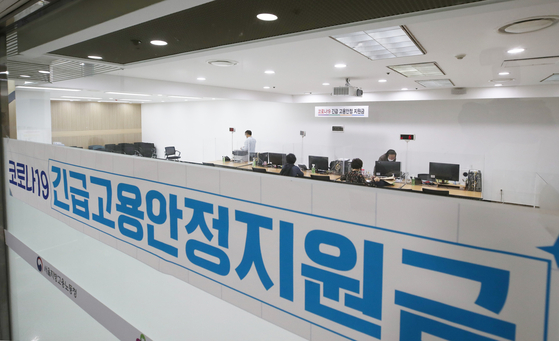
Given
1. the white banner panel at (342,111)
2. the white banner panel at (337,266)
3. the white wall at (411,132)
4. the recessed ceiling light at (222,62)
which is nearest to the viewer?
the white banner panel at (337,266)

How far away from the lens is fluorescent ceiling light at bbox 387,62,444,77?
435 cm

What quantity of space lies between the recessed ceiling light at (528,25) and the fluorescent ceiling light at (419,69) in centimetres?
153

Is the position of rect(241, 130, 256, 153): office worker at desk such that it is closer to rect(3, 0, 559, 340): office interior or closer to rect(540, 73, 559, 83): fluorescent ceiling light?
rect(3, 0, 559, 340): office interior

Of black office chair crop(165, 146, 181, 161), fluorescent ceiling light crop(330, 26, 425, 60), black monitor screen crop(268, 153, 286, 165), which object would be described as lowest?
black monitor screen crop(268, 153, 286, 165)

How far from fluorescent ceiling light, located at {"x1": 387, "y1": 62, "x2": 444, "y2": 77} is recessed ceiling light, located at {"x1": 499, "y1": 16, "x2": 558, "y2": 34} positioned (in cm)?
153

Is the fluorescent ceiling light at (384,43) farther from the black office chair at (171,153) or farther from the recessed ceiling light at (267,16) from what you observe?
the black office chair at (171,153)

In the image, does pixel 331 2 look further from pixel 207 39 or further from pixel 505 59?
pixel 505 59

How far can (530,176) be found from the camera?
88 cm

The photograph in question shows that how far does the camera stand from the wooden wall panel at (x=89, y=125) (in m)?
2.40

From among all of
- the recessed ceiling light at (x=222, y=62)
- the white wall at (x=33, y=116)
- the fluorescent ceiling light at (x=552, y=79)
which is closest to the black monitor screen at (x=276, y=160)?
the fluorescent ceiling light at (x=552, y=79)

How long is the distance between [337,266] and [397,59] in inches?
143

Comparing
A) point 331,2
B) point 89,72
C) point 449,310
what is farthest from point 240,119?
point 449,310

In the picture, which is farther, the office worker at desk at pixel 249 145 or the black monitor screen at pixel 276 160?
the office worker at desk at pixel 249 145

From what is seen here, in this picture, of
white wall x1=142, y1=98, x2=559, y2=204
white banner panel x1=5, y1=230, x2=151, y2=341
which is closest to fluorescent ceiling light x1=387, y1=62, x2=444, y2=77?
white wall x1=142, y1=98, x2=559, y2=204
